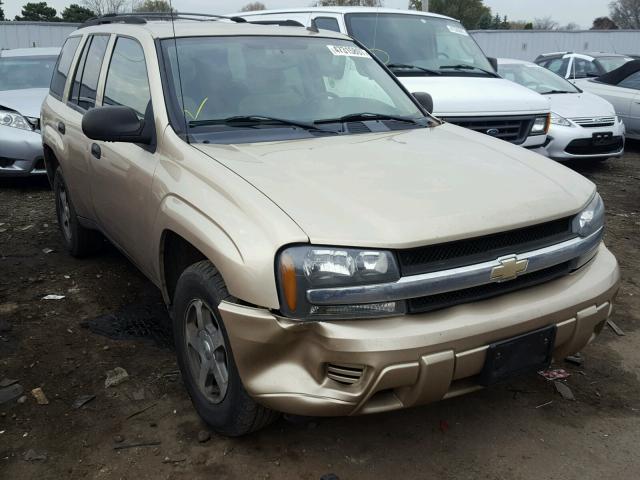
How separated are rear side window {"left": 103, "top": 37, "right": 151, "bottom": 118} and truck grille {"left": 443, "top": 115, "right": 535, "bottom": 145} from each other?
11.5ft

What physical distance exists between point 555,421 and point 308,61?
2320 mm

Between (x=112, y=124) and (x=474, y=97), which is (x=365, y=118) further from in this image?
(x=474, y=97)

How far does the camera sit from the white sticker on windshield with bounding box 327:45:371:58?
396 cm

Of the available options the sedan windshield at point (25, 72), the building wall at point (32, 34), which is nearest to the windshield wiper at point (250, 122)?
the sedan windshield at point (25, 72)

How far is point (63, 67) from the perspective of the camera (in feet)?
16.3

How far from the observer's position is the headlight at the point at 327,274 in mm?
2248

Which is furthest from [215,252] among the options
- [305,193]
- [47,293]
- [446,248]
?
[47,293]

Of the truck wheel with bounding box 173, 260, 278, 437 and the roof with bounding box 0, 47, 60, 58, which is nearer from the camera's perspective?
the truck wheel with bounding box 173, 260, 278, 437

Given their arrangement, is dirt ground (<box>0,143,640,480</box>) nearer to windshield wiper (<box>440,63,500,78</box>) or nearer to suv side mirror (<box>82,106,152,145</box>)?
suv side mirror (<box>82,106,152,145</box>)

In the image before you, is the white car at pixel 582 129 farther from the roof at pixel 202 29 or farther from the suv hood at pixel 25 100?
the suv hood at pixel 25 100

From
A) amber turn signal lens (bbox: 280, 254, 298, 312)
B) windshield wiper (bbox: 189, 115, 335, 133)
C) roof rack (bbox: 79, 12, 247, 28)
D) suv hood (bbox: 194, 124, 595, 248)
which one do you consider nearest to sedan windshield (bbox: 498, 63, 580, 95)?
roof rack (bbox: 79, 12, 247, 28)

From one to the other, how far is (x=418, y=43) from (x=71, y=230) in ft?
13.5

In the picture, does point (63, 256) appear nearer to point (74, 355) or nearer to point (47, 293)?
point (47, 293)

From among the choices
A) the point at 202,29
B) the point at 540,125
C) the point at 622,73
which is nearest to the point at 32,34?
the point at 622,73
